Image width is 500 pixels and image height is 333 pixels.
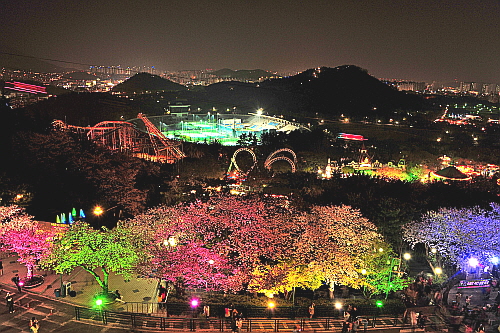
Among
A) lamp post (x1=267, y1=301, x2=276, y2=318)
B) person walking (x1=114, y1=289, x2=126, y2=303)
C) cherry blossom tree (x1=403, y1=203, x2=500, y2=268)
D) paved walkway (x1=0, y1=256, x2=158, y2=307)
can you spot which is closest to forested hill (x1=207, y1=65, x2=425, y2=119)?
cherry blossom tree (x1=403, y1=203, x2=500, y2=268)

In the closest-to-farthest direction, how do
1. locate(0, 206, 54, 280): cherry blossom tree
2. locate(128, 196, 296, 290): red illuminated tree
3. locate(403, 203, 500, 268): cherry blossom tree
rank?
locate(128, 196, 296, 290): red illuminated tree → locate(0, 206, 54, 280): cherry blossom tree → locate(403, 203, 500, 268): cherry blossom tree

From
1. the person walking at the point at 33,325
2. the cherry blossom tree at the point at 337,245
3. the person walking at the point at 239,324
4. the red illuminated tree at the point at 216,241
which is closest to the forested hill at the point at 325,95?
the cherry blossom tree at the point at 337,245

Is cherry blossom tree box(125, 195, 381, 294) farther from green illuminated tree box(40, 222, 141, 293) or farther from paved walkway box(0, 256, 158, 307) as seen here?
paved walkway box(0, 256, 158, 307)

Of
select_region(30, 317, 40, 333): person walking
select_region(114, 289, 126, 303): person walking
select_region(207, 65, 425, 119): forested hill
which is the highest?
select_region(207, 65, 425, 119): forested hill

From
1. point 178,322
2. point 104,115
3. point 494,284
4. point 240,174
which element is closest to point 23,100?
point 104,115

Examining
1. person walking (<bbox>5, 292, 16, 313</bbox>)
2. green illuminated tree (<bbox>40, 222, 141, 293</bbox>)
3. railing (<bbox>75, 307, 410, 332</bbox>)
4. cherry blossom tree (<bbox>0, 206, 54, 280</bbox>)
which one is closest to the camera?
railing (<bbox>75, 307, 410, 332</bbox>)

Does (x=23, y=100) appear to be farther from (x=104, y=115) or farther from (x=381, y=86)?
(x=381, y=86)

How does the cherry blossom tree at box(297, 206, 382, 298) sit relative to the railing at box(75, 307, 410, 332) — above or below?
above
